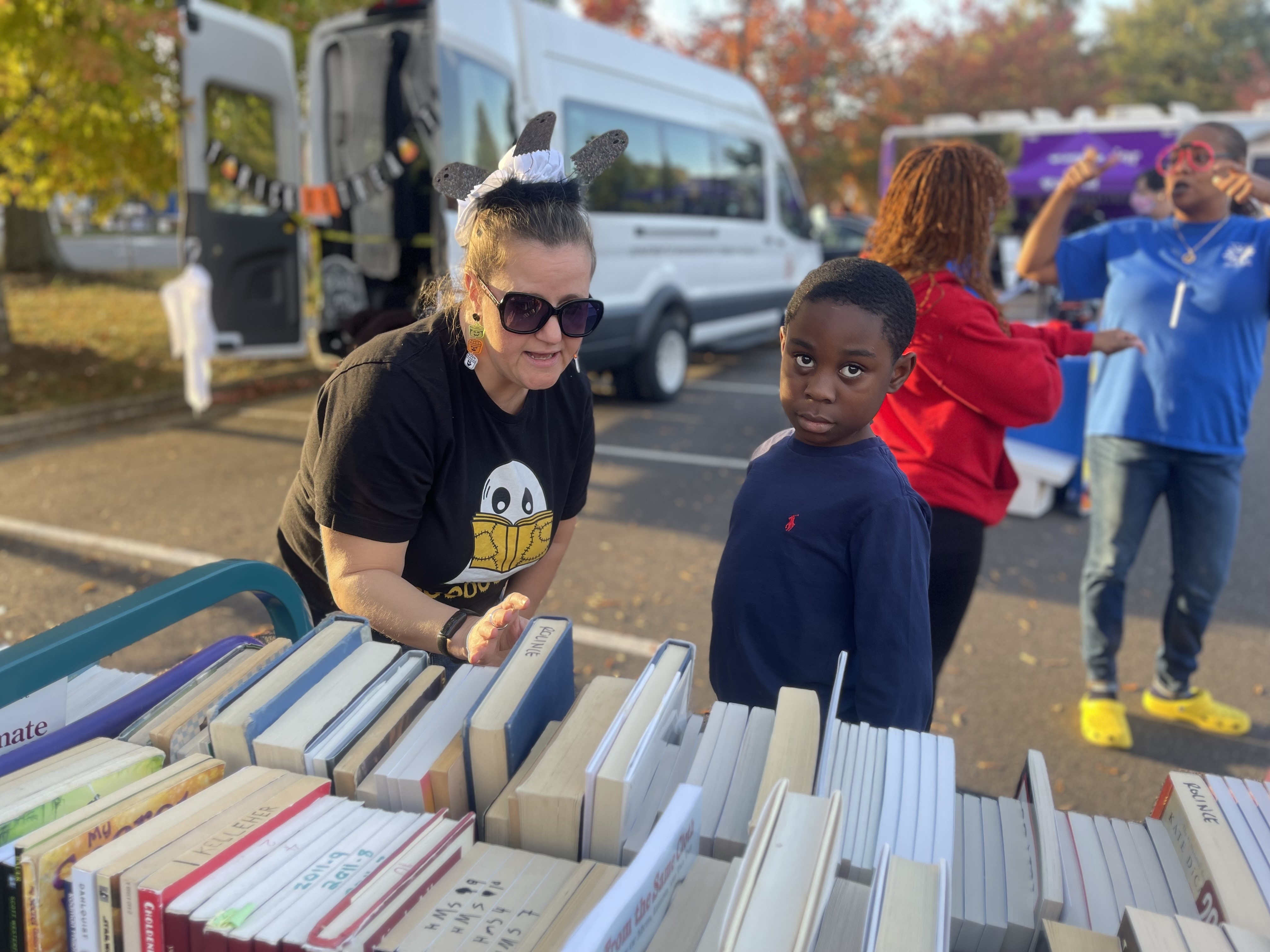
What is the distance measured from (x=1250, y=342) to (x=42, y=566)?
5.77 meters

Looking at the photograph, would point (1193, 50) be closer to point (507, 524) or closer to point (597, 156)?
point (597, 156)

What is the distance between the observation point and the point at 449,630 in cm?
166

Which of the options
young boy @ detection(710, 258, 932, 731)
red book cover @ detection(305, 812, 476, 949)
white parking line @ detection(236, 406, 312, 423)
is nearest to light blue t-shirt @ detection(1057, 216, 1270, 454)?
young boy @ detection(710, 258, 932, 731)

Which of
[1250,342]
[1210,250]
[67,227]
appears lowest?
[1250,342]

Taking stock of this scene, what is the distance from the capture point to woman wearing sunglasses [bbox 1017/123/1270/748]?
10.0ft

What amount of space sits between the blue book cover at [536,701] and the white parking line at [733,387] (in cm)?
865

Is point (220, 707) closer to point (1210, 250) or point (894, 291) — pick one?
point (894, 291)

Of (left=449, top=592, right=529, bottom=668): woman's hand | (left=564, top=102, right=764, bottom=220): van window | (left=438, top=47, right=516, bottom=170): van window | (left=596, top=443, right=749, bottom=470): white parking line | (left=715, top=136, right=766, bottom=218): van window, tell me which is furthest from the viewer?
(left=715, top=136, right=766, bottom=218): van window

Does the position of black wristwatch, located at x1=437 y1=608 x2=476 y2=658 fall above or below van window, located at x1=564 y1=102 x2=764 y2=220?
below

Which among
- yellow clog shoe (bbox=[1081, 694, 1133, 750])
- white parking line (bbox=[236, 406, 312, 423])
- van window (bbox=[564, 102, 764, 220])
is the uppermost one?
van window (bbox=[564, 102, 764, 220])

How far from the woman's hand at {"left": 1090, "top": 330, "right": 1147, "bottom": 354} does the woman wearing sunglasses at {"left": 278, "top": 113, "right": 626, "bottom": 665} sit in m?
1.66

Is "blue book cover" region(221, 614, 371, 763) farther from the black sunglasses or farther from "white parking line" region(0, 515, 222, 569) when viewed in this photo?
"white parking line" region(0, 515, 222, 569)

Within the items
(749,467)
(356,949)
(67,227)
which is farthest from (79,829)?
(67,227)

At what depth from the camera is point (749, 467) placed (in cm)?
191
